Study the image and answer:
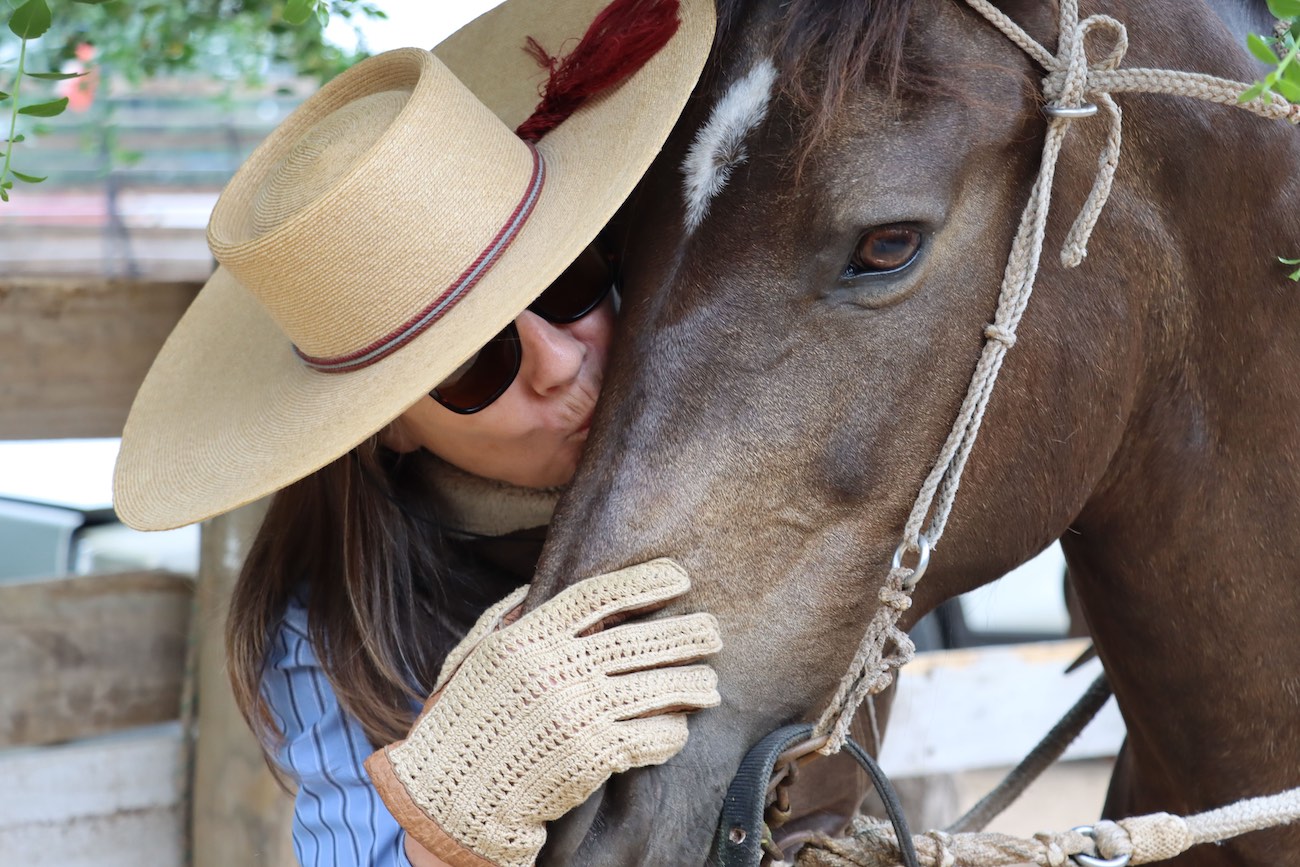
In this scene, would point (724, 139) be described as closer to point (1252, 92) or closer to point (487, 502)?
point (1252, 92)

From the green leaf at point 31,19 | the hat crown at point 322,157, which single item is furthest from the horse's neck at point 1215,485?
the green leaf at point 31,19

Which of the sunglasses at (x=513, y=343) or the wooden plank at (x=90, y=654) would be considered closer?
the sunglasses at (x=513, y=343)

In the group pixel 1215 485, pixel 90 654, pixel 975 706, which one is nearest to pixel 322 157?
pixel 1215 485

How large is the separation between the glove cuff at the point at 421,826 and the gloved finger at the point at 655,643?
A: 0.56ft

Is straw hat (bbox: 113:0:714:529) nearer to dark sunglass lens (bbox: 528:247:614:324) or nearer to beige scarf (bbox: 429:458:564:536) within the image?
dark sunglass lens (bbox: 528:247:614:324)

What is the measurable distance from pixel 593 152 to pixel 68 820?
1.48 m

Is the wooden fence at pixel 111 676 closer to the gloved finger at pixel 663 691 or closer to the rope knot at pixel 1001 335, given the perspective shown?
the gloved finger at pixel 663 691

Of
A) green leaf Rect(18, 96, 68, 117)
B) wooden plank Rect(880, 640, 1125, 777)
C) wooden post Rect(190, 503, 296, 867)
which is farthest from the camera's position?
wooden plank Rect(880, 640, 1125, 777)

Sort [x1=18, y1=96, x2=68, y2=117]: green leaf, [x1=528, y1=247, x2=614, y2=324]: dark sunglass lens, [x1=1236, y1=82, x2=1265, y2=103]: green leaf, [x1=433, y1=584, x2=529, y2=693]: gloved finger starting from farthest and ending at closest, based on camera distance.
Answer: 1. [x1=528, y1=247, x2=614, y2=324]: dark sunglass lens
2. [x1=18, y1=96, x2=68, y2=117]: green leaf
3. [x1=433, y1=584, x2=529, y2=693]: gloved finger
4. [x1=1236, y1=82, x2=1265, y2=103]: green leaf

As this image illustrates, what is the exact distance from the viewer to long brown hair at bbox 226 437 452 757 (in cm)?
128

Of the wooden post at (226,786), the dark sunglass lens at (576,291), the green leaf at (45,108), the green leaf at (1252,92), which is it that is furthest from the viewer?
the wooden post at (226,786)

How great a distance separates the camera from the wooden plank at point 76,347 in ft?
6.29

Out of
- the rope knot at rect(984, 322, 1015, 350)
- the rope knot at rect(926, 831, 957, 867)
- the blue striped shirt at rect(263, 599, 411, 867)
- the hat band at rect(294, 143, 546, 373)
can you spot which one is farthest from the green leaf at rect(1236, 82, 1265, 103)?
the blue striped shirt at rect(263, 599, 411, 867)

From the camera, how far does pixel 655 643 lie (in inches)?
36.5
